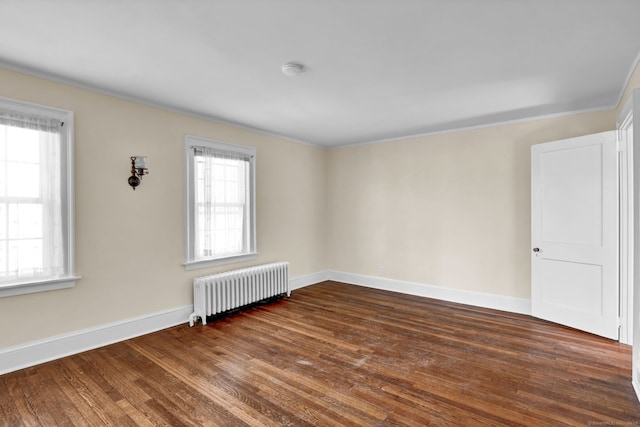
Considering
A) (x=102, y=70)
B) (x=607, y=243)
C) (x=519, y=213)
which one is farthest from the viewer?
(x=519, y=213)

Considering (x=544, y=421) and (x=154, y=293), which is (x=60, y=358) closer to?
(x=154, y=293)

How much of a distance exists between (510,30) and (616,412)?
2644 mm

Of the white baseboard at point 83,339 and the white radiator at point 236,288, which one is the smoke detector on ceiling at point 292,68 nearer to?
the white radiator at point 236,288

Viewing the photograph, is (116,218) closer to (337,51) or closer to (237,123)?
(237,123)

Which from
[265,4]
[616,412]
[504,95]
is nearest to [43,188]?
[265,4]

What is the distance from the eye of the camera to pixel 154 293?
11.7ft

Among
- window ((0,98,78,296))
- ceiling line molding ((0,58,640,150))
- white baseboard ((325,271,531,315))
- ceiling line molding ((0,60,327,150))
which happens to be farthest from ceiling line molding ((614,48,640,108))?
window ((0,98,78,296))

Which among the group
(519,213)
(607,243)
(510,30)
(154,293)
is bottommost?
(154,293)

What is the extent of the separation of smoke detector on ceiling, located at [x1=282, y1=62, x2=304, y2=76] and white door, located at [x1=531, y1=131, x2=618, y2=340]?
3.05 m

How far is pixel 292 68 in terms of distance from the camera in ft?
8.59

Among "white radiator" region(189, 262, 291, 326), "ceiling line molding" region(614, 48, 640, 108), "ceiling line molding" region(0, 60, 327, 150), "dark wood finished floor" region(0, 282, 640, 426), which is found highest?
"ceiling line molding" region(0, 60, 327, 150)

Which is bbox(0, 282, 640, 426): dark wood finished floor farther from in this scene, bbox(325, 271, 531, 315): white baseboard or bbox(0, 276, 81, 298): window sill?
bbox(0, 276, 81, 298): window sill

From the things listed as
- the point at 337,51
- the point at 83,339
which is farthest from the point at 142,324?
the point at 337,51

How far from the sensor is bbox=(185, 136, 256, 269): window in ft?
12.8
